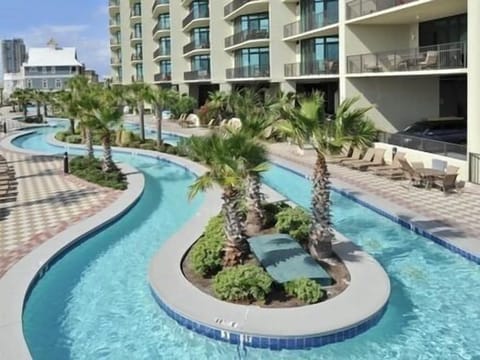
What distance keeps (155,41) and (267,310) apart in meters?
64.4

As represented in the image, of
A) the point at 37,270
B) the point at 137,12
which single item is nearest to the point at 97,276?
the point at 37,270

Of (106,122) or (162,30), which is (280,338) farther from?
(162,30)

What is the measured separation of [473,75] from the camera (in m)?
19.2

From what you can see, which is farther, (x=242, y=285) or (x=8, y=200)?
(x=8, y=200)

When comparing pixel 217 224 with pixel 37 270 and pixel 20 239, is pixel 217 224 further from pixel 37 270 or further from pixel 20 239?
pixel 20 239

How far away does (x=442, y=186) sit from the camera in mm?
18875

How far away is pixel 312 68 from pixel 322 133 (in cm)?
2483

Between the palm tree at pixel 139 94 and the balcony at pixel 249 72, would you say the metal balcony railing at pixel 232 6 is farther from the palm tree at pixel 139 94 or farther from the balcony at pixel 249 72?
the palm tree at pixel 139 94

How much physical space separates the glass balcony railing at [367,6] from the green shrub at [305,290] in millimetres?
16690

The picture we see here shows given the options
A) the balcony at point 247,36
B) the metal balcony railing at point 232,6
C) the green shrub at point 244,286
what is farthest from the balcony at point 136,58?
the green shrub at point 244,286

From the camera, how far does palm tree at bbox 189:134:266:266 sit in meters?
11.0

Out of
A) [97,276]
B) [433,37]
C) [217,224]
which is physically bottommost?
[97,276]

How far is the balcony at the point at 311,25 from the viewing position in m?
32.2

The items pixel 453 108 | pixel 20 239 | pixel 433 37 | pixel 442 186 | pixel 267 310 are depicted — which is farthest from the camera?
pixel 453 108
